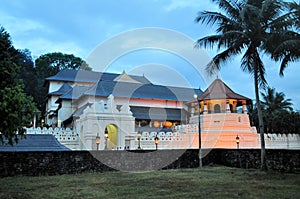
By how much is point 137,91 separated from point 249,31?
23.0 metres

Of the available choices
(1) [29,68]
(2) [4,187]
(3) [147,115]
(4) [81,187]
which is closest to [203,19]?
(4) [81,187]

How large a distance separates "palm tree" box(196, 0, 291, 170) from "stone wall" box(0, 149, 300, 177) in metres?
1.11

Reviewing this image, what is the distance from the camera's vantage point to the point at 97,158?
1302cm

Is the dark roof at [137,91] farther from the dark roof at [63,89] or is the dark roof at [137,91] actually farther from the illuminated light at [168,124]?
the dark roof at [63,89]

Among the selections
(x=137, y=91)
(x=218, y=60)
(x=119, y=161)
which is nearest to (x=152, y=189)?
(x=119, y=161)

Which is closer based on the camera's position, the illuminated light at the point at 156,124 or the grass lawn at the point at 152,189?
the grass lawn at the point at 152,189

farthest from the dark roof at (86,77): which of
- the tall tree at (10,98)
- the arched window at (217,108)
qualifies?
the tall tree at (10,98)

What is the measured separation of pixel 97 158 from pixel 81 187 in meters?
4.26

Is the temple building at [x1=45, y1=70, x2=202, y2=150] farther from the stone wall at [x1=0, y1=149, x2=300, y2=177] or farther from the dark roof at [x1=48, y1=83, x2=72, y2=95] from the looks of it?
the stone wall at [x1=0, y1=149, x2=300, y2=177]

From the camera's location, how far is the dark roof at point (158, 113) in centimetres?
3181

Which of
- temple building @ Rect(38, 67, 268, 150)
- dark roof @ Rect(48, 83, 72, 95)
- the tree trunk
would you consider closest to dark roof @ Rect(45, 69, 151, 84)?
dark roof @ Rect(48, 83, 72, 95)

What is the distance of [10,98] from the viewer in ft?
22.6

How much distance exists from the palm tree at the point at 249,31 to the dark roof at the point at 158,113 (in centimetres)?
1765

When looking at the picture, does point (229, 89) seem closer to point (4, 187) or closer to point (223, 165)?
point (223, 165)
